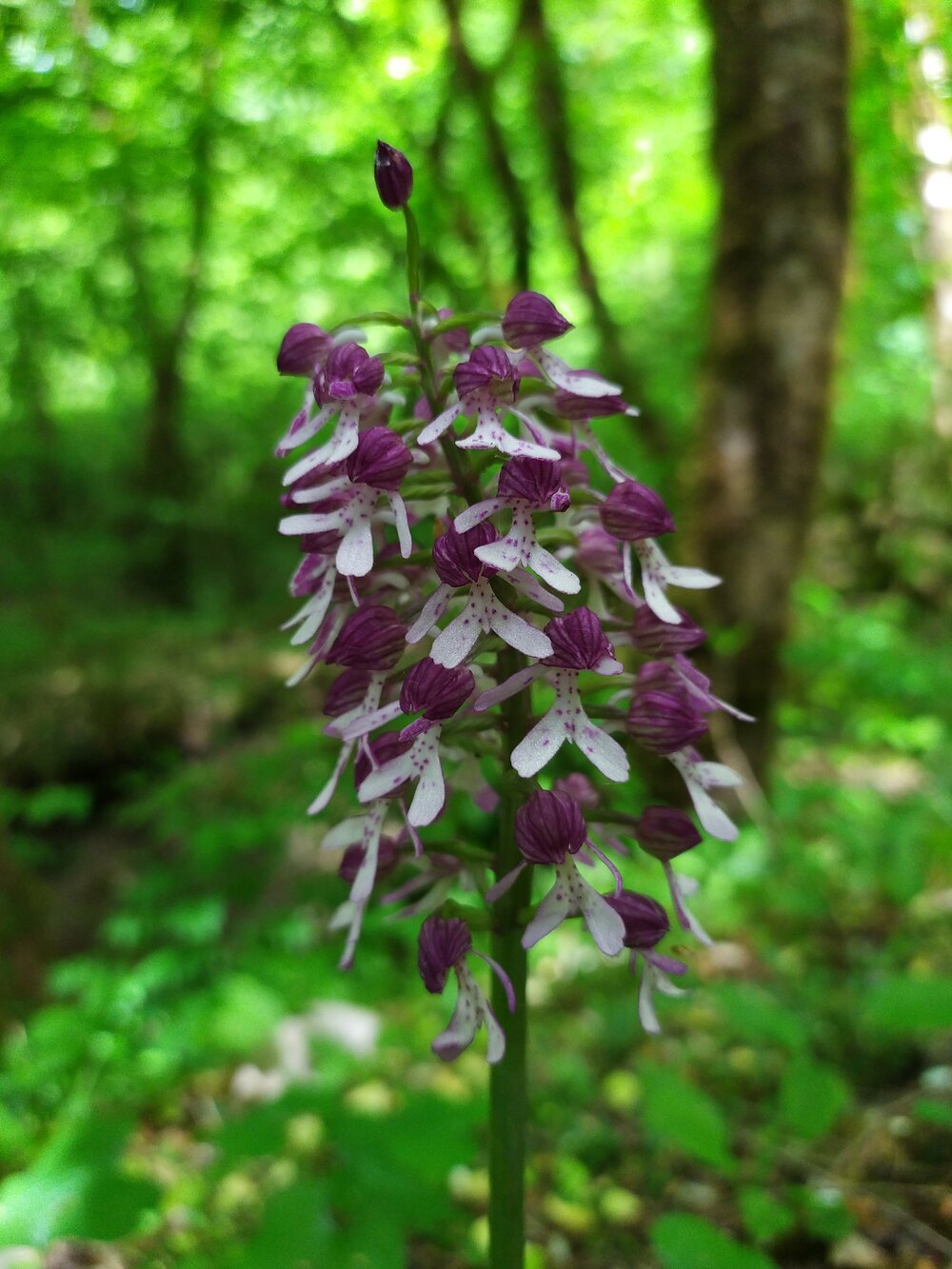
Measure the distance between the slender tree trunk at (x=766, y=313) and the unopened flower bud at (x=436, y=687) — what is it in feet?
9.94

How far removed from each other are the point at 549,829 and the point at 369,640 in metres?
0.32

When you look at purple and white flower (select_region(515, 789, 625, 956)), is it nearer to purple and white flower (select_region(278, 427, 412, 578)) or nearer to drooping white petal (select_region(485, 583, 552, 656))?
drooping white petal (select_region(485, 583, 552, 656))

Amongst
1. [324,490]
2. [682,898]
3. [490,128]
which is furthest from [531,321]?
[490,128]

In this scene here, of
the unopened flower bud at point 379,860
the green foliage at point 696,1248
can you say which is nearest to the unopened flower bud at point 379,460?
the unopened flower bud at point 379,860

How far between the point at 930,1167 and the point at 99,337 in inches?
350

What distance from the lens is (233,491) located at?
10.2m

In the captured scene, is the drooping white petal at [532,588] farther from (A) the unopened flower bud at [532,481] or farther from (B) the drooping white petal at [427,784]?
(B) the drooping white petal at [427,784]

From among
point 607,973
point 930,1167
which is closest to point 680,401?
point 607,973

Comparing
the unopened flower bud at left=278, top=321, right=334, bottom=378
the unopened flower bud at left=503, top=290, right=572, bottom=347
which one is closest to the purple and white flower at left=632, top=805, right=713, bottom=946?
the unopened flower bud at left=503, top=290, right=572, bottom=347

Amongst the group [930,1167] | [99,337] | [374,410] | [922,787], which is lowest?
[922,787]

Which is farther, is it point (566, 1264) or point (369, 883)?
point (566, 1264)

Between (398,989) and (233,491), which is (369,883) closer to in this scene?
(398,989)

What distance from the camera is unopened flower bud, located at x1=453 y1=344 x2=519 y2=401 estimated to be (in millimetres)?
1068

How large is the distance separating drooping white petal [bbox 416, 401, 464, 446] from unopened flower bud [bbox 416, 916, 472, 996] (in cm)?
59
